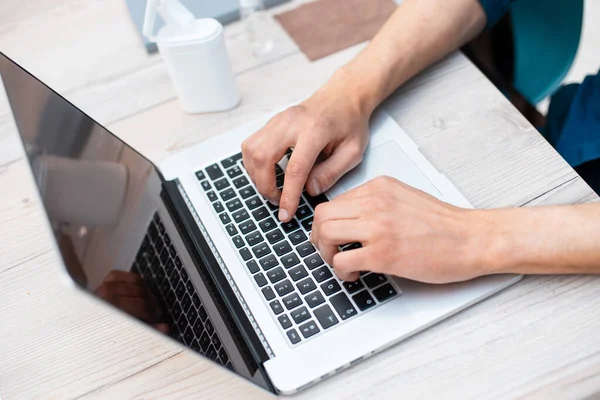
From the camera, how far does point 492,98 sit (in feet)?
2.52

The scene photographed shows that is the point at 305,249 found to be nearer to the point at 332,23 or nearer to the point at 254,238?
the point at 254,238

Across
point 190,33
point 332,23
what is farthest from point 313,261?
point 332,23

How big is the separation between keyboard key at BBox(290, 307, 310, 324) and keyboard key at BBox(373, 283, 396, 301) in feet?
0.25

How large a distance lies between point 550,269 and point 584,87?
0.34m

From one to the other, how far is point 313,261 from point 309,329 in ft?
0.28

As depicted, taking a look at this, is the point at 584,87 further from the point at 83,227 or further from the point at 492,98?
the point at 83,227

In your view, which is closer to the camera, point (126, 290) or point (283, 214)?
point (126, 290)

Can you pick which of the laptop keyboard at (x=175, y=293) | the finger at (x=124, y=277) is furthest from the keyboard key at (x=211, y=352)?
the finger at (x=124, y=277)

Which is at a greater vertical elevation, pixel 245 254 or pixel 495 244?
pixel 495 244

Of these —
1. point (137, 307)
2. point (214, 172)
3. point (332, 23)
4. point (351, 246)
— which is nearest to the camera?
point (137, 307)

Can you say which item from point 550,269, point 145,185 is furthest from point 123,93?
point 550,269

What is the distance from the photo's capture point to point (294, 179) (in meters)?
0.67

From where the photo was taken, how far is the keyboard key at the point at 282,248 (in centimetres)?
65

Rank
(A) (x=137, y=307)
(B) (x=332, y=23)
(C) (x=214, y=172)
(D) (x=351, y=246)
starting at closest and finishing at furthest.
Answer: (A) (x=137, y=307), (D) (x=351, y=246), (C) (x=214, y=172), (B) (x=332, y=23)
